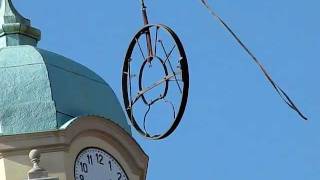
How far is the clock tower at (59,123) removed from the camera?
22.7 m

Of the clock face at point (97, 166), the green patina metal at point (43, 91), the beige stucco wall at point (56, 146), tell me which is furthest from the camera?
the clock face at point (97, 166)

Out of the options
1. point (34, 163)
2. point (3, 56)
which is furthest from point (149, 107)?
point (3, 56)

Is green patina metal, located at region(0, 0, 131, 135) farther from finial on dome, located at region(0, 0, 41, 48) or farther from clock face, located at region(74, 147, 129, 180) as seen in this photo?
clock face, located at region(74, 147, 129, 180)

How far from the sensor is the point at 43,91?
76.0 feet

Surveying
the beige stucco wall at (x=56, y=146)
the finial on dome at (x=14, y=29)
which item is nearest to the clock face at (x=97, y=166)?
the beige stucco wall at (x=56, y=146)

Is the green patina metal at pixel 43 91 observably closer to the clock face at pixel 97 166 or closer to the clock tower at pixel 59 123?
the clock tower at pixel 59 123

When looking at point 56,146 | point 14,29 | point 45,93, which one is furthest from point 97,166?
point 14,29

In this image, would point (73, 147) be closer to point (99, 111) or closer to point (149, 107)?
point (99, 111)

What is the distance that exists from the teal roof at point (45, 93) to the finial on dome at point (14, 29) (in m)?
0.52

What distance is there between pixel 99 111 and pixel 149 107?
6.80m

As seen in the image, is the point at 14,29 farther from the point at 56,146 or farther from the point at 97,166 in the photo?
the point at 97,166

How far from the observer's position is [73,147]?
23.1 metres

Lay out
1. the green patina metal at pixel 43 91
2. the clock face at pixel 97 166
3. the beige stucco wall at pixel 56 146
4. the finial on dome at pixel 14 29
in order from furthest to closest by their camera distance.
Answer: the finial on dome at pixel 14 29
the clock face at pixel 97 166
the green patina metal at pixel 43 91
the beige stucco wall at pixel 56 146

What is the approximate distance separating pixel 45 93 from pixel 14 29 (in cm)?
185
